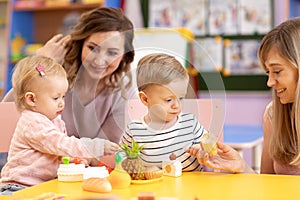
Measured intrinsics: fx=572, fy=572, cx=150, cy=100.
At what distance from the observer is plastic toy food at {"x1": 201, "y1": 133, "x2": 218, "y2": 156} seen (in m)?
1.38

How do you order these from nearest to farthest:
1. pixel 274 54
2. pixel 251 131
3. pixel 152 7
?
1. pixel 274 54
2. pixel 251 131
3. pixel 152 7

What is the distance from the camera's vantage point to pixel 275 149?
1.66 meters

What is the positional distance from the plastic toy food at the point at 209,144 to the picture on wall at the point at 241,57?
104 inches

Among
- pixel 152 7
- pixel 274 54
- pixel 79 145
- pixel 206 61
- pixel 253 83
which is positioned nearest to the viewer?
pixel 206 61

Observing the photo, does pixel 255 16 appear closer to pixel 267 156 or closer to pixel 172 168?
pixel 267 156

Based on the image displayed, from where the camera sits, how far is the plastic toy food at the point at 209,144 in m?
1.38

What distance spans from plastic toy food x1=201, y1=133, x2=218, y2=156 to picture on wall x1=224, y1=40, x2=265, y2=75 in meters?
2.65

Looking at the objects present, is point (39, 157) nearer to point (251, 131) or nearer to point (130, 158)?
point (130, 158)

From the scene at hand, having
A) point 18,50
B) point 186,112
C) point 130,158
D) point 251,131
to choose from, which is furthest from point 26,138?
point 18,50

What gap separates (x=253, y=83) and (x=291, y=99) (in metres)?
2.40

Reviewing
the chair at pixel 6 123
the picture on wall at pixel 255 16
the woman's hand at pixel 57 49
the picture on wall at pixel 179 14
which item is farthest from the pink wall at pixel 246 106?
the chair at pixel 6 123

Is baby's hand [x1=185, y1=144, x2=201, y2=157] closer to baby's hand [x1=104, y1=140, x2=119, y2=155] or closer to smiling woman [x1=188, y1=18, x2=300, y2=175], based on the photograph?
smiling woman [x1=188, y1=18, x2=300, y2=175]

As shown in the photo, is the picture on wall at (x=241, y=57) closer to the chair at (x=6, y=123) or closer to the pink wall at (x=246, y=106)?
the pink wall at (x=246, y=106)

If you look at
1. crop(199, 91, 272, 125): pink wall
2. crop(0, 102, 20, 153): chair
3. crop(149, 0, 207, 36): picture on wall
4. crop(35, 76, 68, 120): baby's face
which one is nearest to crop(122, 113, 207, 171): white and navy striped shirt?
crop(35, 76, 68, 120): baby's face
